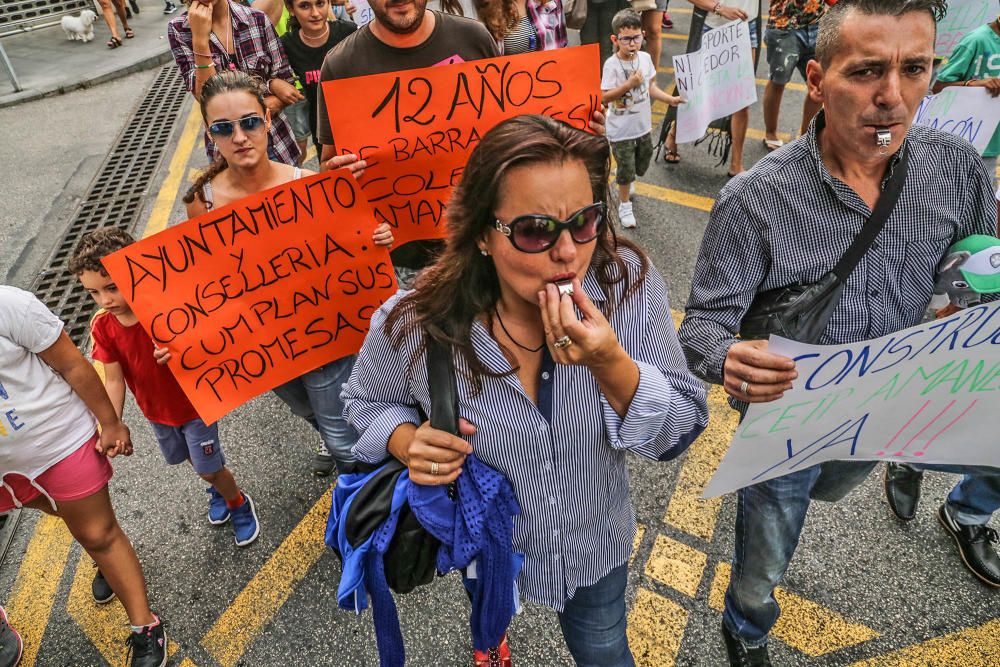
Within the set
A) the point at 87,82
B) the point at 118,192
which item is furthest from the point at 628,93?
the point at 87,82

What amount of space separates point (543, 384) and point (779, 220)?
30.7 inches

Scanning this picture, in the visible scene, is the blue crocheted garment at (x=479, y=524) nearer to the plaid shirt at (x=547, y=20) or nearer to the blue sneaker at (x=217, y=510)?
the blue sneaker at (x=217, y=510)

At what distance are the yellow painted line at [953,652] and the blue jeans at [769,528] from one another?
1.65 ft

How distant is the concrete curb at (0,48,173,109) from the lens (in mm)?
8656

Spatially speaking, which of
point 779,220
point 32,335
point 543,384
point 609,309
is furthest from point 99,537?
point 779,220

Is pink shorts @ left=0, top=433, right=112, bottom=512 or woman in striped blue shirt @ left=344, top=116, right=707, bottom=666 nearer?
woman in striped blue shirt @ left=344, top=116, right=707, bottom=666

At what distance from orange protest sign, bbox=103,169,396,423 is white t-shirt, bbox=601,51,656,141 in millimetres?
2603

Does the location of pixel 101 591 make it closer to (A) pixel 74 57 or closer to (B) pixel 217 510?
(B) pixel 217 510

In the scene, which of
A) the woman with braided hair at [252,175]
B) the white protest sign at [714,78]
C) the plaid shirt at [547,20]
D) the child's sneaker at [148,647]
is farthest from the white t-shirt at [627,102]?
the child's sneaker at [148,647]

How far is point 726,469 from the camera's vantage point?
1747mm

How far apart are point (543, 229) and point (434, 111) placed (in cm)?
150

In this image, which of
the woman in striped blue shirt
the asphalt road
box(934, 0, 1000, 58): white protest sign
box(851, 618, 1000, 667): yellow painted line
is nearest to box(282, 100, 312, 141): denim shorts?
the asphalt road

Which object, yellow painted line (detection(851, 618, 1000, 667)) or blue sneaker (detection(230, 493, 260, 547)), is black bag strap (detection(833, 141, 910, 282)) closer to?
yellow painted line (detection(851, 618, 1000, 667))

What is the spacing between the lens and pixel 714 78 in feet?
15.2
